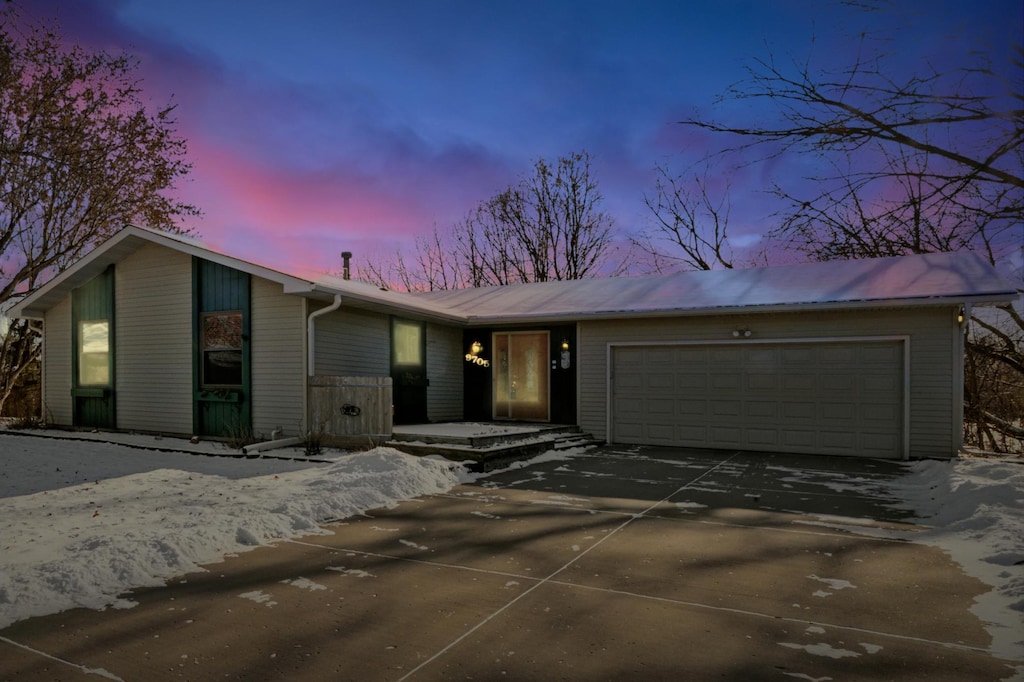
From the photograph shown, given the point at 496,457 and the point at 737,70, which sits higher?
the point at 737,70

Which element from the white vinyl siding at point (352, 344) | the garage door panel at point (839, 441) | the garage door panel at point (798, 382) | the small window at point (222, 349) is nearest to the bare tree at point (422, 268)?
the white vinyl siding at point (352, 344)

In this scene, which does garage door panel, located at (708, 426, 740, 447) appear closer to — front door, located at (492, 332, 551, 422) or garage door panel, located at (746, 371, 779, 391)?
garage door panel, located at (746, 371, 779, 391)

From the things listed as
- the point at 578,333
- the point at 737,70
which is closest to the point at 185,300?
the point at 578,333

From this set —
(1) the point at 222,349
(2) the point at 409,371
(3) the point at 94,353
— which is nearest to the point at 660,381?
(2) the point at 409,371

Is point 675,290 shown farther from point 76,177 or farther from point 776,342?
point 76,177

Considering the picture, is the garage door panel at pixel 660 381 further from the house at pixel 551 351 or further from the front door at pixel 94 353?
the front door at pixel 94 353

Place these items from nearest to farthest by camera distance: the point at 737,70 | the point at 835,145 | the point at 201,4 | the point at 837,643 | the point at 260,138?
the point at 837,643
the point at 835,145
the point at 737,70
the point at 201,4
the point at 260,138

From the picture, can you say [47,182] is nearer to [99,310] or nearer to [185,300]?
[99,310]

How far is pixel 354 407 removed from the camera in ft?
31.2

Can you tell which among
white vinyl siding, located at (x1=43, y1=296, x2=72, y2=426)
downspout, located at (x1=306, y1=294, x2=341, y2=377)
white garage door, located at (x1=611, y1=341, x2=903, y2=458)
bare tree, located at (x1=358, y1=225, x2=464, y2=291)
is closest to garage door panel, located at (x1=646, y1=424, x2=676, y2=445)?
white garage door, located at (x1=611, y1=341, x2=903, y2=458)

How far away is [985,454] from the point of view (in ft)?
33.3

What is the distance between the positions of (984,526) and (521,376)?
9.14m

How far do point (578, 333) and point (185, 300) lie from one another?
8.01m

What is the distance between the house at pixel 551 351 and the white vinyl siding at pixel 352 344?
34 mm
